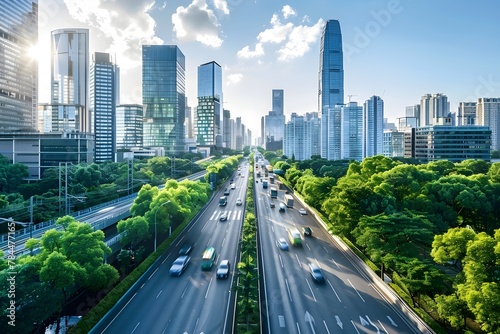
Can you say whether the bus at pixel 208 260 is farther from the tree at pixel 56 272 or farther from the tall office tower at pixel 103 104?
the tall office tower at pixel 103 104

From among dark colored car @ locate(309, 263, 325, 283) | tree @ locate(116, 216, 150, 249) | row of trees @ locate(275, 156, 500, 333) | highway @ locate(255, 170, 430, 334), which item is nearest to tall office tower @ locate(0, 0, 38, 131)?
tree @ locate(116, 216, 150, 249)

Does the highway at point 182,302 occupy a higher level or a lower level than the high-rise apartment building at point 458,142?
lower

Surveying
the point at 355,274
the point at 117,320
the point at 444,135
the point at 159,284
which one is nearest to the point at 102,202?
the point at 159,284

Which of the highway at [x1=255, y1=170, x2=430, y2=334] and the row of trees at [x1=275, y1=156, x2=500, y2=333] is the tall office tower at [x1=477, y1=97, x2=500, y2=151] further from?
the highway at [x1=255, y1=170, x2=430, y2=334]

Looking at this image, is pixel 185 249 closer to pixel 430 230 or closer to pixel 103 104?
pixel 430 230

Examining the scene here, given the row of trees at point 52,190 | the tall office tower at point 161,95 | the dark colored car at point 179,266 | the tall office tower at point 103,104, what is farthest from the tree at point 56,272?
the tall office tower at point 161,95

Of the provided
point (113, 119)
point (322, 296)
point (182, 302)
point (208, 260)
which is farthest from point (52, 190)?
point (113, 119)
